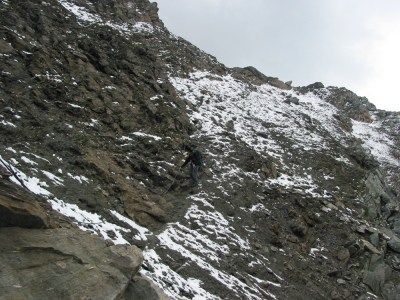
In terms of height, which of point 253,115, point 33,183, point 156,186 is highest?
point 253,115

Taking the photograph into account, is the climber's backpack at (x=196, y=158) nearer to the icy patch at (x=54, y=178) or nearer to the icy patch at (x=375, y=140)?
the icy patch at (x=54, y=178)

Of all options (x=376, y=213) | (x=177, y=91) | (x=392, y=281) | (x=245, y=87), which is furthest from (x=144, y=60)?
(x=392, y=281)

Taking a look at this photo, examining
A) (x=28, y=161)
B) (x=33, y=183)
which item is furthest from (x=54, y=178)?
(x=33, y=183)

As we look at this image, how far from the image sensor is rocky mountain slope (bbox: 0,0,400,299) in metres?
7.69

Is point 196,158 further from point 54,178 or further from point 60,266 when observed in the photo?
point 60,266

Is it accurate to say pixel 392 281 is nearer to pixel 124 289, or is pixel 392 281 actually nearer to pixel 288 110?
pixel 124 289

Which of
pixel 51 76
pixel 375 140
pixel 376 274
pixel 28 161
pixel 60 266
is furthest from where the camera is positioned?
pixel 375 140

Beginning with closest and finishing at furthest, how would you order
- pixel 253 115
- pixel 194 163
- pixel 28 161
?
pixel 28 161
pixel 194 163
pixel 253 115

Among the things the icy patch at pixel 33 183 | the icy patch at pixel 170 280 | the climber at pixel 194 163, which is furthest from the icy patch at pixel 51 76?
the icy patch at pixel 170 280

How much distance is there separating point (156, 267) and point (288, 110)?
819 inches

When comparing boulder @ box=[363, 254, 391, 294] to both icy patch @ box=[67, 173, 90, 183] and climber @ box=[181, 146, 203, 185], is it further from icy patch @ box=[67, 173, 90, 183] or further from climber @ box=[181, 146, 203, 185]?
icy patch @ box=[67, 173, 90, 183]

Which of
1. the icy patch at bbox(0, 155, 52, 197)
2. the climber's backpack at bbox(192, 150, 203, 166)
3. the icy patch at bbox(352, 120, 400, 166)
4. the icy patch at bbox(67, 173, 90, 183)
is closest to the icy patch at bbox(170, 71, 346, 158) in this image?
the icy patch at bbox(352, 120, 400, 166)

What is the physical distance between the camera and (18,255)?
6.62 m

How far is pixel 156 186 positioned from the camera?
15320mm
